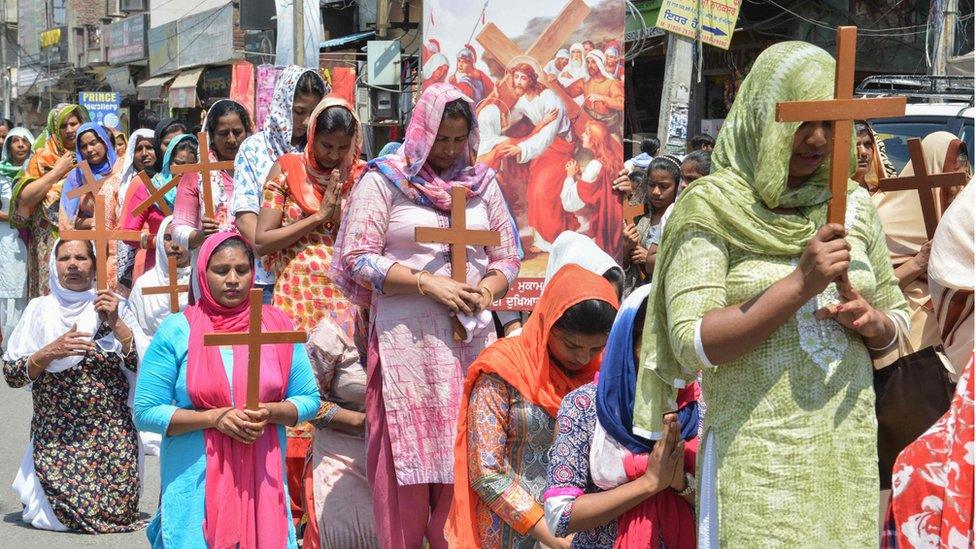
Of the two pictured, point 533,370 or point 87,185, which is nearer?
point 533,370

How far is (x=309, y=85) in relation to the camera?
6262 millimetres

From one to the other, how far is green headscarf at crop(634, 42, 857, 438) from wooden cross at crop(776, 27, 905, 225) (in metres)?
0.10

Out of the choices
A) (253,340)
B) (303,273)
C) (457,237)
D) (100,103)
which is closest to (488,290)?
(457,237)

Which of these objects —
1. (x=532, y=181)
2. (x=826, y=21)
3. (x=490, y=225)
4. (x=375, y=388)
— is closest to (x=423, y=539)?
(x=375, y=388)

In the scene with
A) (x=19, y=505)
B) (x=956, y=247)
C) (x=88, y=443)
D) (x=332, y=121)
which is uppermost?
(x=332, y=121)

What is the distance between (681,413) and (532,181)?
3.95 m

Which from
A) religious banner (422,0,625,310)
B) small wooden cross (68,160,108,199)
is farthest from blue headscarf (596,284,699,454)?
small wooden cross (68,160,108,199)

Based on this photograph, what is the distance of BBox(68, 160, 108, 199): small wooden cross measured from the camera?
354 inches

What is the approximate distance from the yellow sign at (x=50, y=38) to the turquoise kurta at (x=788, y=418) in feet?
157

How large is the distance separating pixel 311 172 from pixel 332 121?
9.5 inches

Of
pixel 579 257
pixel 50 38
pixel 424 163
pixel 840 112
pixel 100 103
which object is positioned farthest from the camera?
pixel 50 38

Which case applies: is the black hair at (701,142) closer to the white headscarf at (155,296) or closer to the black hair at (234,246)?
the white headscarf at (155,296)

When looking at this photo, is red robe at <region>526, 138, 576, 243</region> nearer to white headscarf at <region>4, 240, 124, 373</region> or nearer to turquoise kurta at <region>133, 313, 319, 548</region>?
white headscarf at <region>4, 240, 124, 373</region>

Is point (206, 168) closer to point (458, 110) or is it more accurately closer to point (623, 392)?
point (458, 110)
